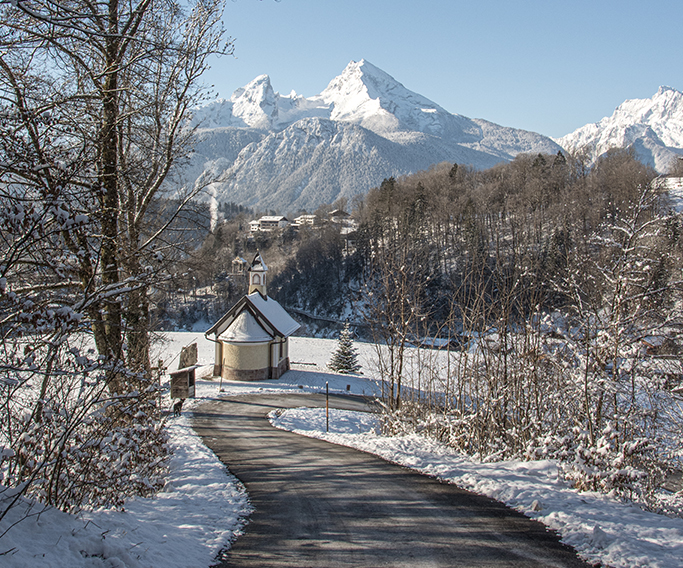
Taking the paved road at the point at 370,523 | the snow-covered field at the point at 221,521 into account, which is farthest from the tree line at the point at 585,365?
the paved road at the point at 370,523

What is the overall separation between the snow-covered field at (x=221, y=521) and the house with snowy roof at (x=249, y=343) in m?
17.9

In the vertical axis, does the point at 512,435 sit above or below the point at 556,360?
below

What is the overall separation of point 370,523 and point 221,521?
6.66 ft

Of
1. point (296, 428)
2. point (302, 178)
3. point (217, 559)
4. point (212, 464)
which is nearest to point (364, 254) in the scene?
point (296, 428)

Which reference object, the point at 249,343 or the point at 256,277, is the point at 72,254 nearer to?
the point at 249,343

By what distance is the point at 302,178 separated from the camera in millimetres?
191125

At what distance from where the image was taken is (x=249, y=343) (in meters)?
Result: 28.1

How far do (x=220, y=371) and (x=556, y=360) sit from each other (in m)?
24.0

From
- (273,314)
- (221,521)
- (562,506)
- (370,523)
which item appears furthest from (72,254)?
(273,314)

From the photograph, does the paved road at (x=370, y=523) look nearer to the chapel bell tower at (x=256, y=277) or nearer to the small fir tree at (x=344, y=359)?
the small fir tree at (x=344, y=359)

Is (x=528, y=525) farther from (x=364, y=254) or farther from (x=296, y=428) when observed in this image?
(x=364, y=254)

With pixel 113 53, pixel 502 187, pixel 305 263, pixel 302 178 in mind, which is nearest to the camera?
pixel 113 53

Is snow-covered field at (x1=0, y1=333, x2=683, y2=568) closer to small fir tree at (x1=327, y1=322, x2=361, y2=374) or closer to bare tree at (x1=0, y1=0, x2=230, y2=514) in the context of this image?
bare tree at (x1=0, y1=0, x2=230, y2=514)

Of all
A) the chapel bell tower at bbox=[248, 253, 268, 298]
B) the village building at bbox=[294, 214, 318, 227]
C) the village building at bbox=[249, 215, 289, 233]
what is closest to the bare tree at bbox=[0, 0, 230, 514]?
the chapel bell tower at bbox=[248, 253, 268, 298]
